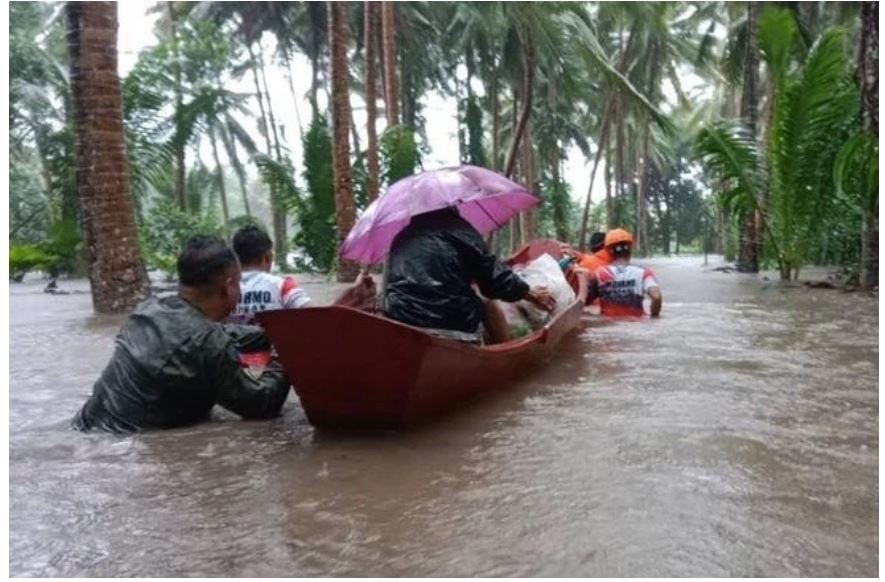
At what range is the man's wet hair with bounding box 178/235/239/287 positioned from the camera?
3.83m

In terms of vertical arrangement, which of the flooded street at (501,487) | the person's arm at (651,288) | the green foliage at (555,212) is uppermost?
the green foliage at (555,212)

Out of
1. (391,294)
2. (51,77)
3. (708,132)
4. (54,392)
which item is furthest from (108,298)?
(51,77)

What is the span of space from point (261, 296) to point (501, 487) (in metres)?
2.38

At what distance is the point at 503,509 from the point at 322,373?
47.7 inches

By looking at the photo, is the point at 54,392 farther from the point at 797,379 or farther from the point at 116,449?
the point at 797,379

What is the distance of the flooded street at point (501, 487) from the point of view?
247 centimetres

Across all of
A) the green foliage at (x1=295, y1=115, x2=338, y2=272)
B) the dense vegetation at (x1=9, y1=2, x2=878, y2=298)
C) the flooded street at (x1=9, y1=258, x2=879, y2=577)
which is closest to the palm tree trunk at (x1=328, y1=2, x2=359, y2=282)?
the dense vegetation at (x1=9, y1=2, x2=878, y2=298)

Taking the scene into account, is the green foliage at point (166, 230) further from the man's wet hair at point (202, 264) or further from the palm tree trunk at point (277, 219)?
the man's wet hair at point (202, 264)

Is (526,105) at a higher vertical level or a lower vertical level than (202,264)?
higher

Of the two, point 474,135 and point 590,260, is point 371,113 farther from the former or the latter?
point 590,260

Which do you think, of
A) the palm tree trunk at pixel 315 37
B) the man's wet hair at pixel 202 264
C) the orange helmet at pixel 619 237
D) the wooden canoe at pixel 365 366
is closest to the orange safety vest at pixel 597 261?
the orange helmet at pixel 619 237

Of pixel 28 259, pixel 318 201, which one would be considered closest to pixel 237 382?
pixel 318 201

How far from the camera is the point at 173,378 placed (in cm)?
378

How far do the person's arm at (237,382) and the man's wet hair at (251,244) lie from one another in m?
1.11
